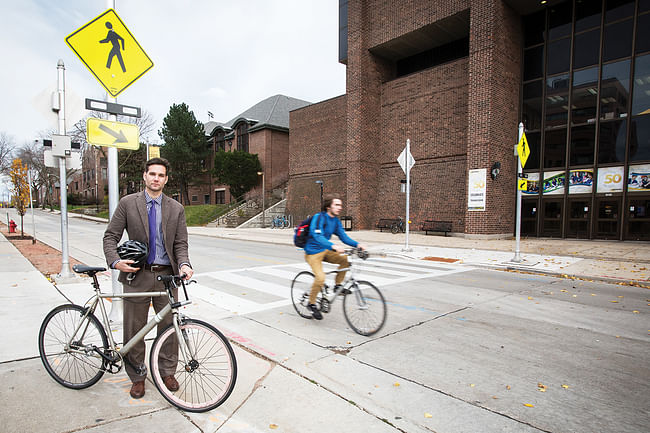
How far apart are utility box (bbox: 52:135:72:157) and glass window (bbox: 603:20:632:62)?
2225 cm

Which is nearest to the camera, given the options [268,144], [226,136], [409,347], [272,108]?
[409,347]

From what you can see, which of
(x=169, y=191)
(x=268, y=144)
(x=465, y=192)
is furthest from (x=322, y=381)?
(x=169, y=191)

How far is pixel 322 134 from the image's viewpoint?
1201 inches

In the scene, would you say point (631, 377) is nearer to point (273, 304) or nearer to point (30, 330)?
point (273, 304)

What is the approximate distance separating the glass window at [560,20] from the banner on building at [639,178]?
7684mm

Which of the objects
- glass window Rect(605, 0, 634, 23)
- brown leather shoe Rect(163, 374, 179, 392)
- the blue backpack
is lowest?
brown leather shoe Rect(163, 374, 179, 392)

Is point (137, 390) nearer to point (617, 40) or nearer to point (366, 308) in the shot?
point (366, 308)

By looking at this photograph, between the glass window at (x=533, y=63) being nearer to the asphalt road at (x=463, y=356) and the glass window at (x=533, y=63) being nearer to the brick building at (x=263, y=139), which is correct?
the asphalt road at (x=463, y=356)

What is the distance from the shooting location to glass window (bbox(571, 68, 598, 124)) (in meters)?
18.1

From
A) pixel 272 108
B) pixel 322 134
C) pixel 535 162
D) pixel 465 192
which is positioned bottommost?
pixel 465 192

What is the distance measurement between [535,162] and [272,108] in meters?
31.5

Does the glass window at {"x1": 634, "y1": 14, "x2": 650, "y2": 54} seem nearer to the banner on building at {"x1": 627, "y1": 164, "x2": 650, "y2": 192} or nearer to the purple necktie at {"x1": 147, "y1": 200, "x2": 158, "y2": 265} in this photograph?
the banner on building at {"x1": 627, "y1": 164, "x2": 650, "y2": 192}

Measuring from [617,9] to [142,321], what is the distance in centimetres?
2366

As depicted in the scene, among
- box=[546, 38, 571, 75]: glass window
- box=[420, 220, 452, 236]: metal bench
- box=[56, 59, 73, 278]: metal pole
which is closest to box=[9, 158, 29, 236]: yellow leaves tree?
box=[56, 59, 73, 278]: metal pole
